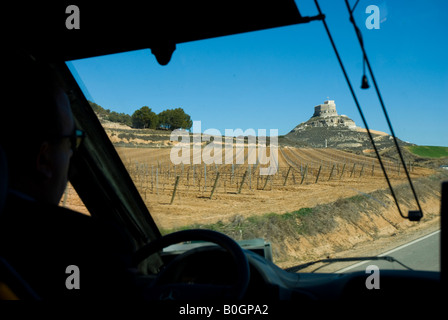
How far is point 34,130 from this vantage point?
1169 mm

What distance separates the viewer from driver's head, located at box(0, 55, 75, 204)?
1161 millimetres

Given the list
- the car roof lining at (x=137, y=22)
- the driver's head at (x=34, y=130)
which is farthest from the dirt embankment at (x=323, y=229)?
the driver's head at (x=34, y=130)

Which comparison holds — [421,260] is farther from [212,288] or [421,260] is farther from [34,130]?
[34,130]

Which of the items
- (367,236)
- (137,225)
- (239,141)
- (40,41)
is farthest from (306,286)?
(239,141)

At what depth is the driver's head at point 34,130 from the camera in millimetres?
1161

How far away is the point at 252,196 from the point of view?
2375 centimetres

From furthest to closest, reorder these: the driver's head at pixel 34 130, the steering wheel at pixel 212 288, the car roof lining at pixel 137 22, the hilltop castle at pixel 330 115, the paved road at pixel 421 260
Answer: the hilltop castle at pixel 330 115 < the paved road at pixel 421 260 < the car roof lining at pixel 137 22 < the steering wheel at pixel 212 288 < the driver's head at pixel 34 130

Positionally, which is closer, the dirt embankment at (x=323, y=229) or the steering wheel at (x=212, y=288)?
the steering wheel at (x=212, y=288)

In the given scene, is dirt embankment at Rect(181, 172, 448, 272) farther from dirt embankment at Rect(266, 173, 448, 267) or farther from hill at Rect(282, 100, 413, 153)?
hill at Rect(282, 100, 413, 153)

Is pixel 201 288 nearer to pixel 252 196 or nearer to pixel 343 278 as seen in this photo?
pixel 343 278

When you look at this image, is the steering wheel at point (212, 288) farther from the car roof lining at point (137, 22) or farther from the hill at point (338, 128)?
the car roof lining at point (137, 22)

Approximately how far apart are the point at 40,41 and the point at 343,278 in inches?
87.3

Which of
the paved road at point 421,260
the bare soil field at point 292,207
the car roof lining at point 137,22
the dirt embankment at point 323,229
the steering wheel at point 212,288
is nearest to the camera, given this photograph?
the steering wheel at point 212,288

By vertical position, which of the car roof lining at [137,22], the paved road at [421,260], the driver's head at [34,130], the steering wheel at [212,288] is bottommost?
the paved road at [421,260]
